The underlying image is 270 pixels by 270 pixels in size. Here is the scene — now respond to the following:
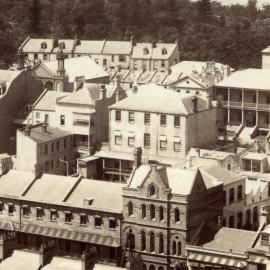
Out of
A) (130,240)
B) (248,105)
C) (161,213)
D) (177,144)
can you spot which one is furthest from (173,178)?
(248,105)

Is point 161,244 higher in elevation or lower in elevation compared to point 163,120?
lower

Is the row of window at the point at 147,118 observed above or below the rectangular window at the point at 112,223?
above

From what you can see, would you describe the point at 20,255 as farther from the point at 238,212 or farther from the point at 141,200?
the point at 238,212

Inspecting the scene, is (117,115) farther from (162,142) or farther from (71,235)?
(71,235)

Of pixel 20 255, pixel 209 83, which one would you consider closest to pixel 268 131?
pixel 209 83

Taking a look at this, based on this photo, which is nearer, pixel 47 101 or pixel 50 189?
→ pixel 50 189

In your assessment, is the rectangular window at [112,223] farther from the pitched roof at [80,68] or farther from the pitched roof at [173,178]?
the pitched roof at [80,68]

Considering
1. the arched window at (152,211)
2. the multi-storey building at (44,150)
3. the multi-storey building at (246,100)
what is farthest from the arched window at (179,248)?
the multi-storey building at (246,100)
